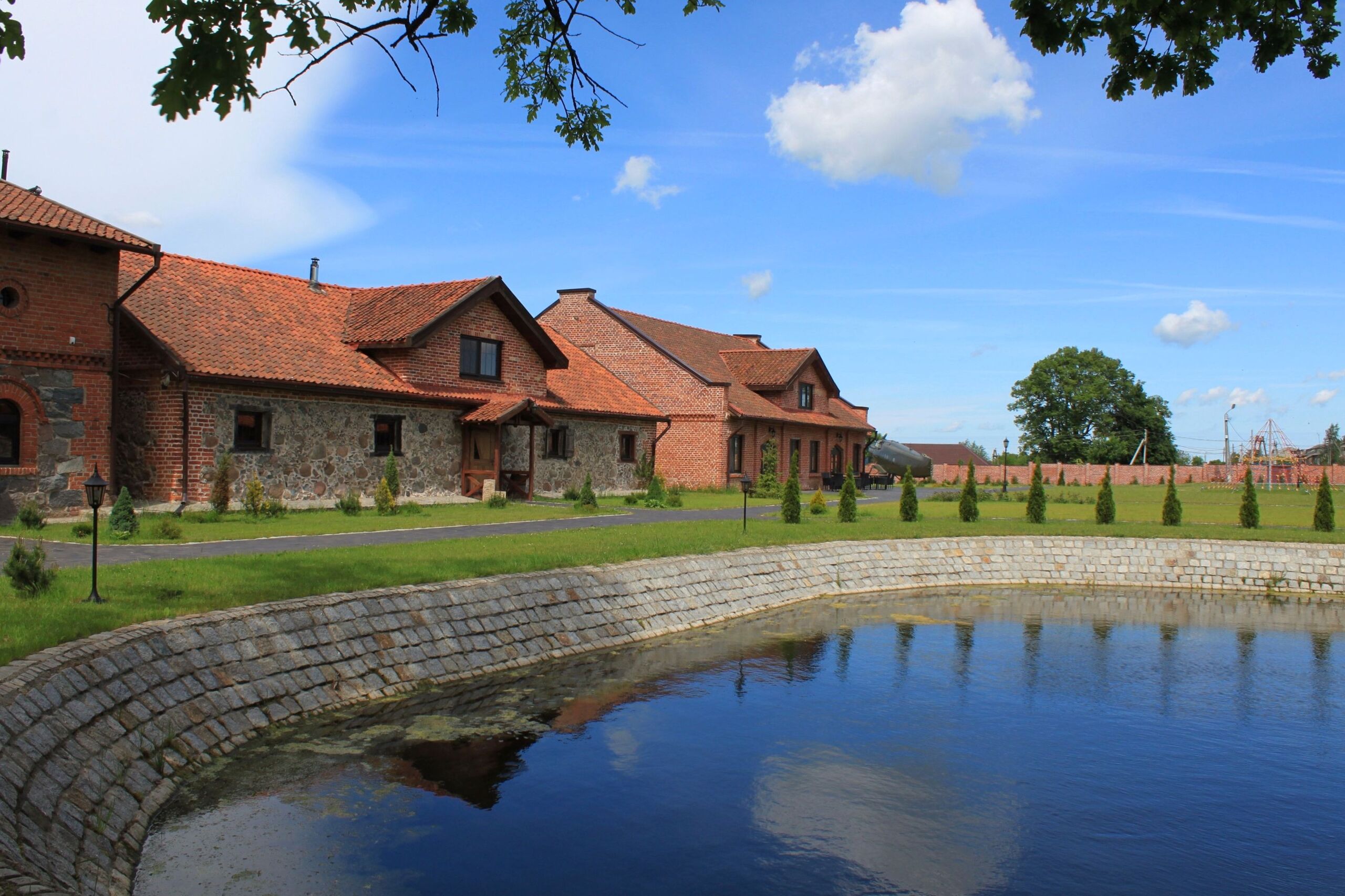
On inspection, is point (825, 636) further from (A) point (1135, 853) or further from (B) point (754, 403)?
(B) point (754, 403)

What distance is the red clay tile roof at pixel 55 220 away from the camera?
18.8m

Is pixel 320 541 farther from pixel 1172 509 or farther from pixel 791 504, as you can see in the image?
pixel 1172 509

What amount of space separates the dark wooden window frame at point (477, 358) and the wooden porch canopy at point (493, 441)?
1099 millimetres

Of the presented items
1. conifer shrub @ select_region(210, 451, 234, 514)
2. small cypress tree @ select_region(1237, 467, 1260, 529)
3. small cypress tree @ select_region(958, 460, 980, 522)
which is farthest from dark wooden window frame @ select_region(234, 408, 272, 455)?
small cypress tree @ select_region(1237, 467, 1260, 529)

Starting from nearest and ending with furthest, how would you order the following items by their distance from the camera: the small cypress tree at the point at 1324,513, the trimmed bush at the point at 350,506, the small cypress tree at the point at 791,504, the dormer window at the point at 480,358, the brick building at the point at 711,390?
the trimmed bush at the point at 350,506, the small cypress tree at the point at 791,504, the small cypress tree at the point at 1324,513, the dormer window at the point at 480,358, the brick building at the point at 711,390

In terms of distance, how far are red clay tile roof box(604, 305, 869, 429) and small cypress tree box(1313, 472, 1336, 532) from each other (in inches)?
784

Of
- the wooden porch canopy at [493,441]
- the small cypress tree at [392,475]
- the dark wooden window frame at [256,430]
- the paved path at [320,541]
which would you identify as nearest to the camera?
the paved path at [320,541]

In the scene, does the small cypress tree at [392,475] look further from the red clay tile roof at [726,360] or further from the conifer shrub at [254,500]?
the red clay tile roof at [726,360]

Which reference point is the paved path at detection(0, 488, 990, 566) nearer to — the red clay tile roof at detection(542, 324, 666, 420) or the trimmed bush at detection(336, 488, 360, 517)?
the trimmed bush at detection(336, 488, 360, 517)

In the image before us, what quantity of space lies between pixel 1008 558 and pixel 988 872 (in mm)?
17155

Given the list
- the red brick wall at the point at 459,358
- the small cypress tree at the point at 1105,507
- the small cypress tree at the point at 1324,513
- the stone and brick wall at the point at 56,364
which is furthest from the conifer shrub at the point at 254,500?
the small cypress tree at the point at 1324,513

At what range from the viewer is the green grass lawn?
1716 centimetres

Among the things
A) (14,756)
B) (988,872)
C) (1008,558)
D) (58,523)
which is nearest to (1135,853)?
(988,872)

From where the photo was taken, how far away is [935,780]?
941 cm
